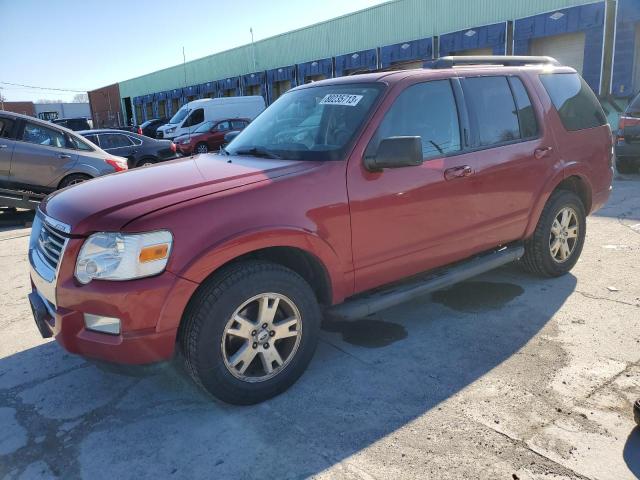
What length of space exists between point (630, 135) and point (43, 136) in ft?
35.6

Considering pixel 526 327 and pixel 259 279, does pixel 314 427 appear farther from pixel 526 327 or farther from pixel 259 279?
pixel 526 327

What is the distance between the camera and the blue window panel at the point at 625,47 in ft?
60.7

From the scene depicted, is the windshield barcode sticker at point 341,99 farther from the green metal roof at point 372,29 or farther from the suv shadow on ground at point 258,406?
the green metal roof at point 372,29

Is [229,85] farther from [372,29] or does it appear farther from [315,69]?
[372,29]

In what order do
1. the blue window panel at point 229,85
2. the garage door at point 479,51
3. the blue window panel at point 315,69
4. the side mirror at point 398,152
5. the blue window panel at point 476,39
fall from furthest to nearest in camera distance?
the blue window panel at point 229,85, the blue window panel at point 315,69, the garage door at point 479,51, the blue window panel at point 476,39, the side mirror at point 398,152

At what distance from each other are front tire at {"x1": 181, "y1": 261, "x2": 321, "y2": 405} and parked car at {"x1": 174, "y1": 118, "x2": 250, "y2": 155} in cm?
1684

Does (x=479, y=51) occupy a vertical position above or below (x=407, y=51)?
below

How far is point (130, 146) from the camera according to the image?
13.4 metres

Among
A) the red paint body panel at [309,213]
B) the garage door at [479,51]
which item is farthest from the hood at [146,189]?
the garage door at [479,51]

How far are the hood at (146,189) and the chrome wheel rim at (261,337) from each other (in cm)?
70

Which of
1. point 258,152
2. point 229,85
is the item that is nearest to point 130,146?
point 258,152

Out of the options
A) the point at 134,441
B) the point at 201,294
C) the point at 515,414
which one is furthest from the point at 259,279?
the point at 515,414

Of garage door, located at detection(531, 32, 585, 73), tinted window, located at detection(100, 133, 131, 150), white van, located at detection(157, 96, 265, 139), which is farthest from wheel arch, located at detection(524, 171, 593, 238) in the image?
white van, located at detection(157, 96, 265, 139)

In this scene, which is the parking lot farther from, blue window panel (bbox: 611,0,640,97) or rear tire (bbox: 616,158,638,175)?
blue window panel (bbox: 611,0,640,97)
